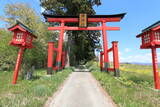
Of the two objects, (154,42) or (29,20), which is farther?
(29,20)

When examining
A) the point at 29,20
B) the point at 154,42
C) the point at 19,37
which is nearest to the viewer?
the point at 154,42

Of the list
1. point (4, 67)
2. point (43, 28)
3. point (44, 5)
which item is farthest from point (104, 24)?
point (4, 67)

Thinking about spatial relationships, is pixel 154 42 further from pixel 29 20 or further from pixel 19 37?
pixel 29 20

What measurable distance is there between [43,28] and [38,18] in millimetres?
1240

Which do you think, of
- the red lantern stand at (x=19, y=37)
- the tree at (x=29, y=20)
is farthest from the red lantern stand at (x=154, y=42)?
the tree at (x=29, y=20)

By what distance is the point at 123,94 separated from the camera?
12.3 ft

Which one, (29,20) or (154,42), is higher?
(29,20)

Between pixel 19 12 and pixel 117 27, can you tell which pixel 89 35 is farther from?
pixel 19 12

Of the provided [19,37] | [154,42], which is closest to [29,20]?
[19,37]

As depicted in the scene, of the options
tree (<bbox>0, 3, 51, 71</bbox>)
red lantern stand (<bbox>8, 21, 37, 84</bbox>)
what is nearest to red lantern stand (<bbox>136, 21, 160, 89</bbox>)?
red lantern stand (<bbox>8, 21, 37, 84</bbox>)

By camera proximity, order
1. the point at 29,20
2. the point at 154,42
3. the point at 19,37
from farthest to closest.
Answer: the point at 29,20
the point at 19,37
the point at 154,42

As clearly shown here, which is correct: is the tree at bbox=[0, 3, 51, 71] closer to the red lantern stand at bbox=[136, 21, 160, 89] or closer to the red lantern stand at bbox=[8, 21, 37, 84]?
the red lantern stand at bbox=[8, 21, 37, 84]

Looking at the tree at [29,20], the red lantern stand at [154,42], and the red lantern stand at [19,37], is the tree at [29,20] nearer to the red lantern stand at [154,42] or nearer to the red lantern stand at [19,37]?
the red lantern stand at [19,37]

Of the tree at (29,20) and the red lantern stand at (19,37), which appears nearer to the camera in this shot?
the red lantern stand at (19,37)
